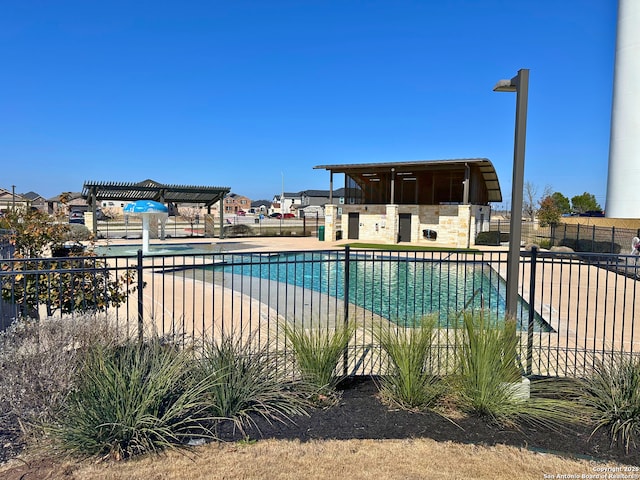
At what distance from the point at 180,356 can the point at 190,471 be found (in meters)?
1.04

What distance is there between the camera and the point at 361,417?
4258 millimetres

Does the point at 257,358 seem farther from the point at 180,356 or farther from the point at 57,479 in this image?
the point at 57,479

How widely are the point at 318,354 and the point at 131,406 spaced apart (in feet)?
6.06

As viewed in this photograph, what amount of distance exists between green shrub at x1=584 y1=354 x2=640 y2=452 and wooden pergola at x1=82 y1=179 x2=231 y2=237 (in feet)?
86.8

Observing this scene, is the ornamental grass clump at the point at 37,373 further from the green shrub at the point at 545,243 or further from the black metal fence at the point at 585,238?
the green shrub at the point at 545,243

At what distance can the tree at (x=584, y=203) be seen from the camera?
277 feet

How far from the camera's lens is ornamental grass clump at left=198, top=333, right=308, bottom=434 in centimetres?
406

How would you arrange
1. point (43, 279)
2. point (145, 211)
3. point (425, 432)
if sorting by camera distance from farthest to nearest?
point (145, 211) < point (43, 279) < point (425, 432)

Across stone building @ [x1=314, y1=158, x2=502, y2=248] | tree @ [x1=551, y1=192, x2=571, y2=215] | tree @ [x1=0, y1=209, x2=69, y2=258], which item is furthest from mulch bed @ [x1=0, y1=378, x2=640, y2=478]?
tree @ [x1=551, y1=192, x2=571, y2=215]

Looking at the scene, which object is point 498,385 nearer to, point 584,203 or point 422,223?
point 422,223

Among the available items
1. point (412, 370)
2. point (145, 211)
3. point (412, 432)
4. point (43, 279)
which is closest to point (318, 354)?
point (412, 370)

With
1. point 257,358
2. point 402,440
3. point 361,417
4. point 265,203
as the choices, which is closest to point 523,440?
point 402,440

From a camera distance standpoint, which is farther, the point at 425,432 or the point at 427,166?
the point at 427,166

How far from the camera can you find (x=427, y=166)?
3009 centimetres
